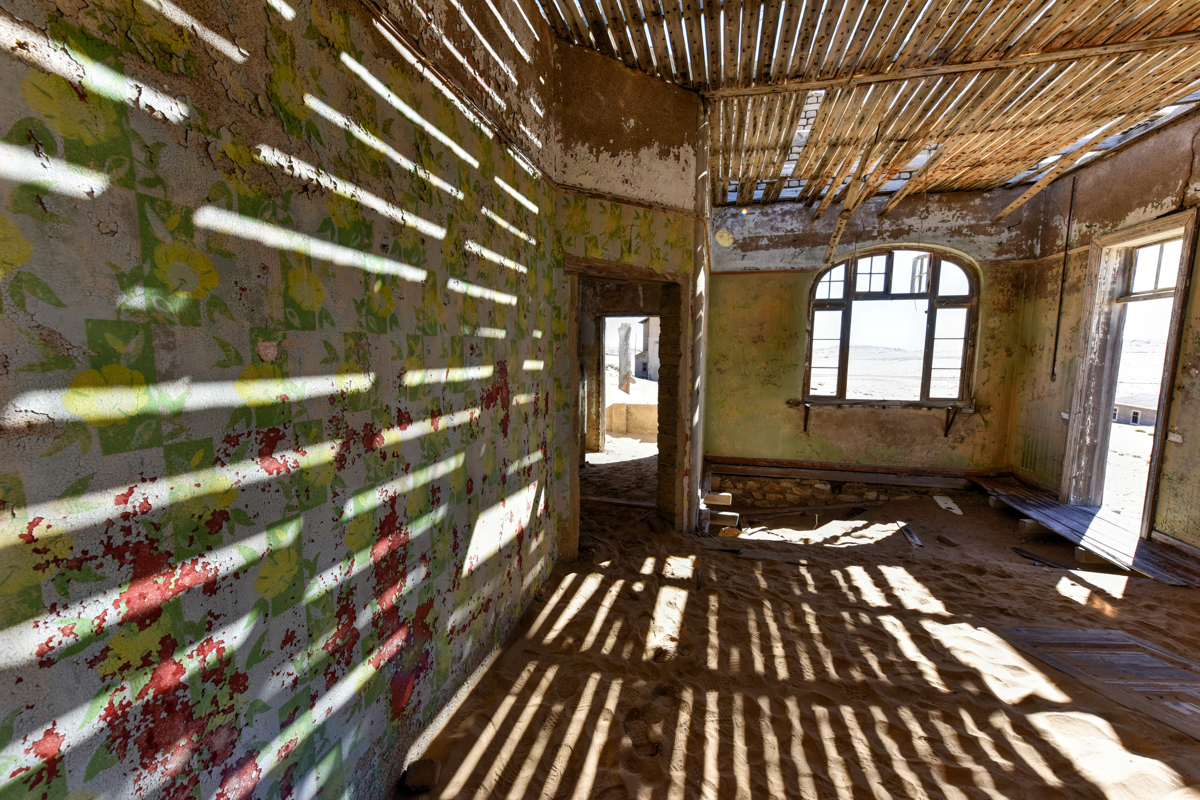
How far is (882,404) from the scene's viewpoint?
6910 millimetres

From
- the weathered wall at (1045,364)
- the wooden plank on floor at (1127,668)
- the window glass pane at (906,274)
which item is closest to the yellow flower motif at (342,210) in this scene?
the wooden plank on floor at (1127,668)

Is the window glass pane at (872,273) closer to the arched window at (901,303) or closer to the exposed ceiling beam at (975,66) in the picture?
the arched window at (901,303)

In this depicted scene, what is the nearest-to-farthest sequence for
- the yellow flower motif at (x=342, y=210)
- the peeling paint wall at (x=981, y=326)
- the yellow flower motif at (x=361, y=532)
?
the yellow flower motif at (x=342, y=210) → the yellow flower motif at (x=361, y=532) → the peeling paint wall at (x=981, y=326)

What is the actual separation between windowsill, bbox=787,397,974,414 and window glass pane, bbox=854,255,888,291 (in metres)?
1.71

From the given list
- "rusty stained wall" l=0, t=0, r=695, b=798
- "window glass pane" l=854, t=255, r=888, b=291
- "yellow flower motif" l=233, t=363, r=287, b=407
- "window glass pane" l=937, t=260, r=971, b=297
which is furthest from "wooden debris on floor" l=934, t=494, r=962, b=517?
"yellow flower motif" l=233, t=363, r=287, b=407

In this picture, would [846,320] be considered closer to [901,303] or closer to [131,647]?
[901,303]

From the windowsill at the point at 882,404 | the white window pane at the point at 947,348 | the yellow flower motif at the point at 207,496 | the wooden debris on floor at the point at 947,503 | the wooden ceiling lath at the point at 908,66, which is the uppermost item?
the wooden ceiling lath at the point at 908,66

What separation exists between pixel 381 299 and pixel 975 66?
450 cm

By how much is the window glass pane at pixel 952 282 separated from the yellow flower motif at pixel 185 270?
8204mm

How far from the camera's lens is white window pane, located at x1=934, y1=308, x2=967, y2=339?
21.9 feet

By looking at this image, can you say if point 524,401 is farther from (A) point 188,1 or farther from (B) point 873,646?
(B) point 873,646

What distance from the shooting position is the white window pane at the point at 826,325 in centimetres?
700

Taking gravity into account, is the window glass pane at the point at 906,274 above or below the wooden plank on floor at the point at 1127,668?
above

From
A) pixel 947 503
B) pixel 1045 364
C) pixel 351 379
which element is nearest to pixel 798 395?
pixel 947 503
